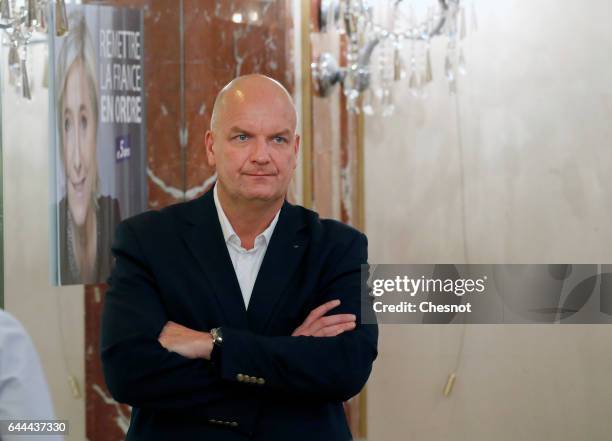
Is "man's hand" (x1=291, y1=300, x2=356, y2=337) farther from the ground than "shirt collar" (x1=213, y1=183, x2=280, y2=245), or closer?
closer

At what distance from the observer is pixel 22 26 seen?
119 inches

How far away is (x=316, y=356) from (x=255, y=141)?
47 centimetres

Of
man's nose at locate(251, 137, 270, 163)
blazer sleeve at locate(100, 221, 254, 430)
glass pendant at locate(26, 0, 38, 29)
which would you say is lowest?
blazer sleeve at locate(100, 221, 254, 430)

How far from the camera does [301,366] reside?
1889 mm

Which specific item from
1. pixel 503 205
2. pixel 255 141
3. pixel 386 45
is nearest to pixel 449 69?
pixel 386 45

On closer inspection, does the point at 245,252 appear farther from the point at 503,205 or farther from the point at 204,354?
the point at 503,205

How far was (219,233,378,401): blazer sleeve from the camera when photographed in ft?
6.13

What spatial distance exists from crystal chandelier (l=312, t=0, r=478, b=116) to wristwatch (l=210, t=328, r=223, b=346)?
2199 millimetres

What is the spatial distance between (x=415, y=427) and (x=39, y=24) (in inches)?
89.6

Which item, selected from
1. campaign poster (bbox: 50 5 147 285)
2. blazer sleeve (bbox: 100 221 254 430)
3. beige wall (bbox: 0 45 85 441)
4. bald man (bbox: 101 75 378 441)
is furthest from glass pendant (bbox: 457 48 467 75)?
blazer sleeve (bbox: 100 221 254 430)

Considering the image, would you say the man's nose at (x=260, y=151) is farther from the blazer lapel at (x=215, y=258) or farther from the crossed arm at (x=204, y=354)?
the crossed arm at (x=204, y=354)

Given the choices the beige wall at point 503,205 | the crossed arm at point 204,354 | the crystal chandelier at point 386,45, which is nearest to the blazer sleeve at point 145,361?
the crossed arm at point 204,354

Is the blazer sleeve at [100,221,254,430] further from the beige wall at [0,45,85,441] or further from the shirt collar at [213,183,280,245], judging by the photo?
the beige wall at [0,45,85,441]

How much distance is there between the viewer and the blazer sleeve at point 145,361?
1.88 meters
